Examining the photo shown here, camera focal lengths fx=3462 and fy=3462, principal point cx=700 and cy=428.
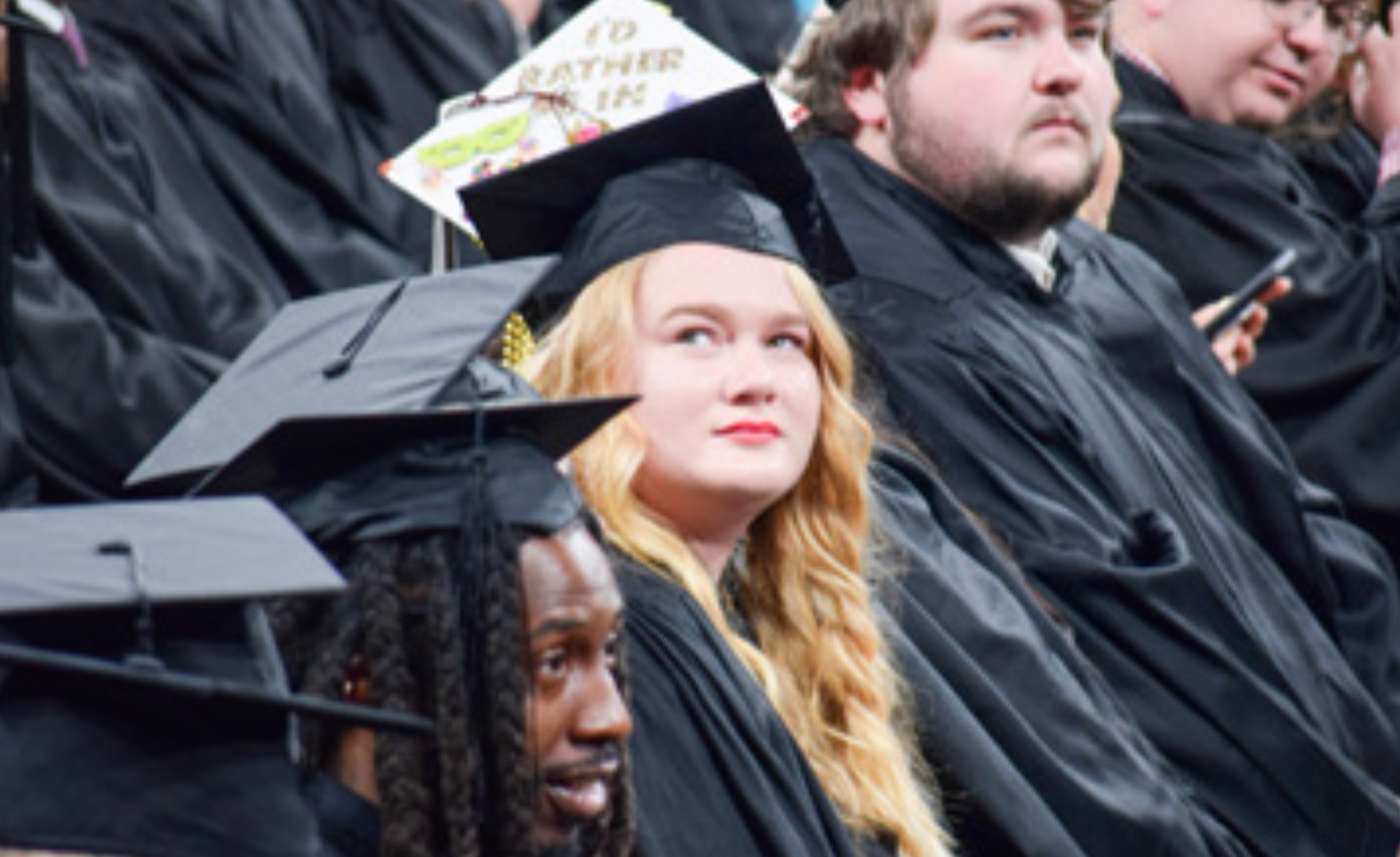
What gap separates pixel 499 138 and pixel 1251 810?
1569 millimetres

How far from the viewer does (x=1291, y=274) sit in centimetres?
696

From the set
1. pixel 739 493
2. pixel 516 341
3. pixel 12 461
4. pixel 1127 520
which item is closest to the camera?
pixel 739 493

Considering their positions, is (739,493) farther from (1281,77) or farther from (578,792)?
(1281,77)

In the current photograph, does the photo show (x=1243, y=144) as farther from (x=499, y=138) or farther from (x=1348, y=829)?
(x=499, y=138)

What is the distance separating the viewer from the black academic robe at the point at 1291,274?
22.5 ft

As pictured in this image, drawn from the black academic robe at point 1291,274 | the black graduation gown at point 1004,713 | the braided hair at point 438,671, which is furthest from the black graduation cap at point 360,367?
the black academic robe at point 1291,274

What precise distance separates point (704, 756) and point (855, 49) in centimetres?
202

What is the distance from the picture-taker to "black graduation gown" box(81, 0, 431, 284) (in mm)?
6289

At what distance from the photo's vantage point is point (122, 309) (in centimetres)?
570

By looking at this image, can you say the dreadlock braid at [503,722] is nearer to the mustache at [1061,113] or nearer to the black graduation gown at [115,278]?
the black graduation gown at [115,278]

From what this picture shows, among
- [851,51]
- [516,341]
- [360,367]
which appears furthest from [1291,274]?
[360,367]

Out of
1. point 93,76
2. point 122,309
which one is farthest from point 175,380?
point 93,76

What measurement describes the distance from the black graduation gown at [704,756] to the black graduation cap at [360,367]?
0.48m

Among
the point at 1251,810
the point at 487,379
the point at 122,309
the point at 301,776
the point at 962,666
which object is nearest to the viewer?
the point at 301,776
